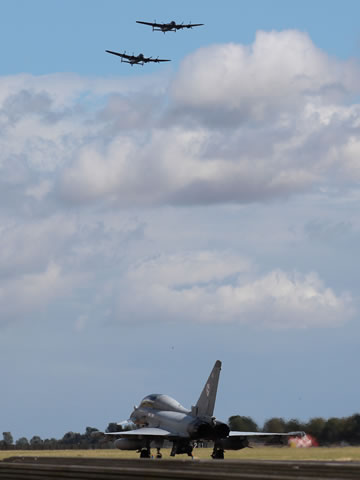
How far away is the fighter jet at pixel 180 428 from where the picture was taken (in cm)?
6106

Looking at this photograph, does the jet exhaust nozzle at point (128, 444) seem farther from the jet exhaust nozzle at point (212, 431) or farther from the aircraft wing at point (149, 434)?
the jet exhaust nozzle at point (212, 431)

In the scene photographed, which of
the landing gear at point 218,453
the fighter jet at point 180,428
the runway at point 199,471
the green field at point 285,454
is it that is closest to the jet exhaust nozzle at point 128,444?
the fighter jet at point 180,428

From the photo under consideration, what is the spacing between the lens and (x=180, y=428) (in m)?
62.9

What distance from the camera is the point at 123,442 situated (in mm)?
65250

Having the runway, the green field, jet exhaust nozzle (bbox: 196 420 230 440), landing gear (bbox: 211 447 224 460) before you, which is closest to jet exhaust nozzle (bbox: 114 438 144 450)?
the green field

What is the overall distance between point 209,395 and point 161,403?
7.90 metres

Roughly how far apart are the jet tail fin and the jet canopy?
12.1 feet

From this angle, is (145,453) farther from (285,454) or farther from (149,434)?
(285,454)

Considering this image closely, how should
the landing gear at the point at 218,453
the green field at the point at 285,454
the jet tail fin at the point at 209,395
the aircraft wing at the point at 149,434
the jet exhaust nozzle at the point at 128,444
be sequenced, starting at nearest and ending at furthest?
the green field at the point at 285,454 → the landing gear at the point at 218,453 → the jet tail fin at the point at 209,395 → the aircraft wing at the point at 149,434 → the jet exhaust nozzle at the point at 128,444

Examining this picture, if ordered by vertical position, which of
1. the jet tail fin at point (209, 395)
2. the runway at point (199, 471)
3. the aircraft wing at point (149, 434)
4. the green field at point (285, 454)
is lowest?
the green field at point (285, 454)

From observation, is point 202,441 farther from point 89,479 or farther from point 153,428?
point 89,479

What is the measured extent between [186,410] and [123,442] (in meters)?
5.24

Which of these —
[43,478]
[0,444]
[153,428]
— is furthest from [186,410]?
[0,444]

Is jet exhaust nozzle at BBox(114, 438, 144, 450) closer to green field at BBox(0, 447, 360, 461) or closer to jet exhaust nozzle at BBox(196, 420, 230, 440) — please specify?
green field at BBox(0, 447, 360, 461)
